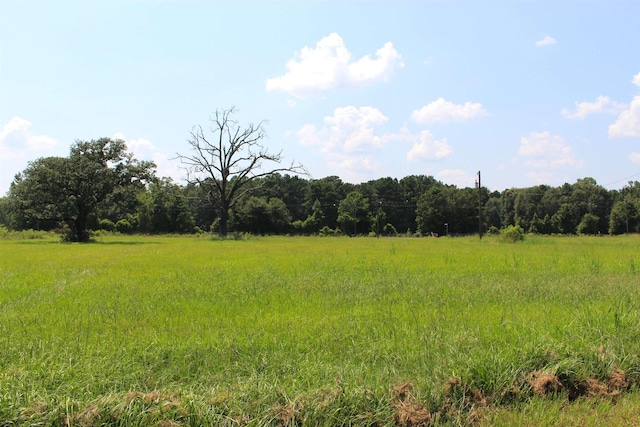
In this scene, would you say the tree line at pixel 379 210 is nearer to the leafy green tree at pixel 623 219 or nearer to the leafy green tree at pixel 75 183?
the leafy green tree at pixel 623 219

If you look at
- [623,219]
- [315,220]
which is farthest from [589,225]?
[315,220]

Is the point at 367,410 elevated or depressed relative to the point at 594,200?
depressed

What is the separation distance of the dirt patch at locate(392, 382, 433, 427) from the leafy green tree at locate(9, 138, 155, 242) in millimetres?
45018

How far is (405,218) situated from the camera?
106 meters

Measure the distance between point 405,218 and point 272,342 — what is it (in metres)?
102

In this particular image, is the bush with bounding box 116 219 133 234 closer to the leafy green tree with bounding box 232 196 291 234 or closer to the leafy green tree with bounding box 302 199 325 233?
the leafy green tree with bounding box 232 196 291 234

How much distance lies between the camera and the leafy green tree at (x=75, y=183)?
41000 mm

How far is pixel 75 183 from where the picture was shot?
139ft

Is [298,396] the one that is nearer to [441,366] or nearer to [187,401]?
[187,401]

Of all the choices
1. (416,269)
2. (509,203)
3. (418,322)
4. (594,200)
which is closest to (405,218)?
(509,203)

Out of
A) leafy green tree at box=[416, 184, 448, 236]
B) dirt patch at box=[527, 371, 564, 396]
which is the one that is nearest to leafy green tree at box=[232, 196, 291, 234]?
leafy green tree at box=[416, 184, 448, 236]

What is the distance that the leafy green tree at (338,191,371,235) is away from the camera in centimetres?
9283

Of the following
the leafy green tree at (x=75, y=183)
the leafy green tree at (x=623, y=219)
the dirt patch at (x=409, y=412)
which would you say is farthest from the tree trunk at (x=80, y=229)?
the leafy green tree at (x=623, y=219)

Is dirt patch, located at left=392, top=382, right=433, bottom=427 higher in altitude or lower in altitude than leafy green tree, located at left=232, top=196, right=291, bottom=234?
lower
